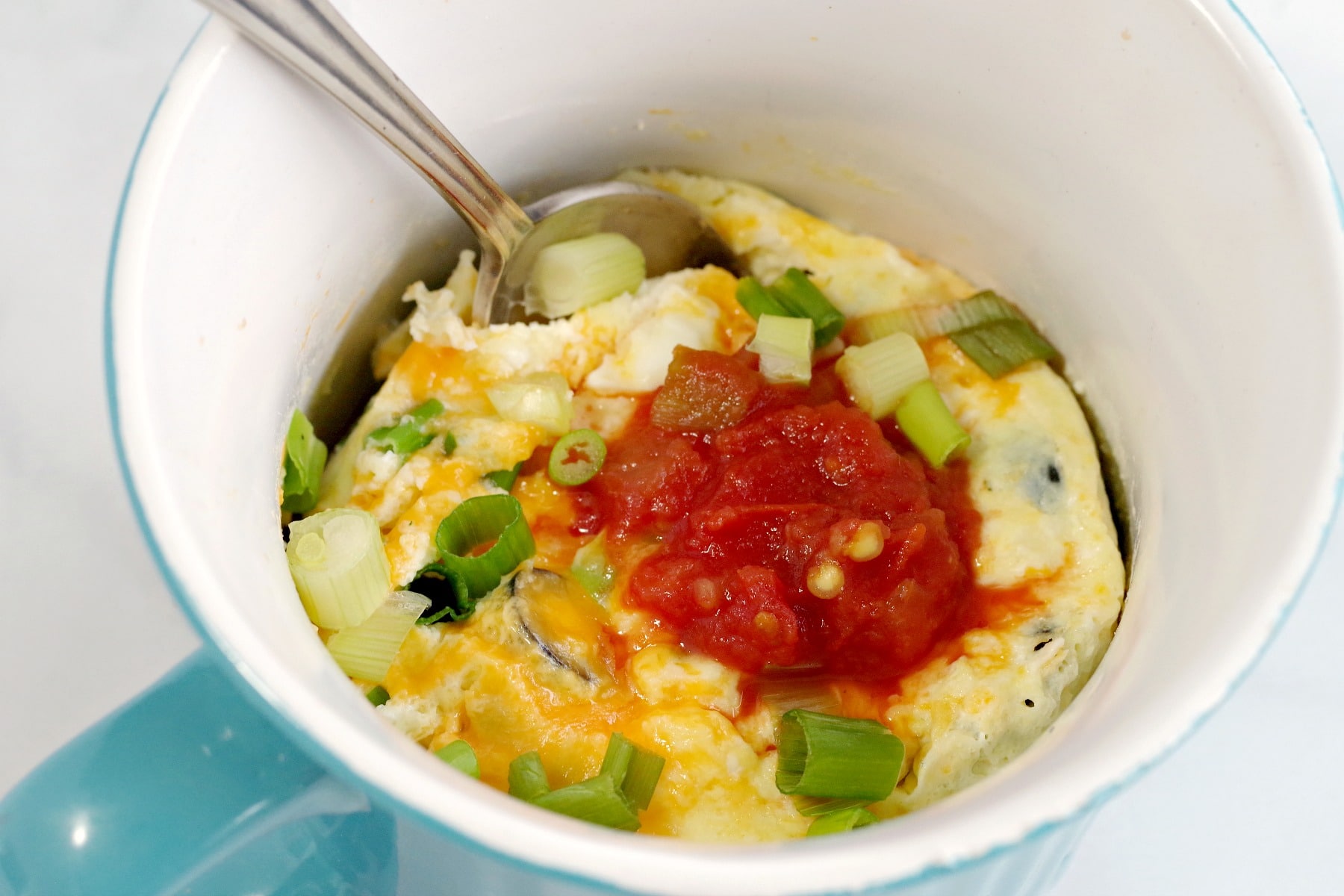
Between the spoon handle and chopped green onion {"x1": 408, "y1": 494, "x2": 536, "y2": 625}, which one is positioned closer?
the spoon handle

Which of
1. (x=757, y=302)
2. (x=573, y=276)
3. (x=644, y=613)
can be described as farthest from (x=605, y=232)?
(x=644, y=613)

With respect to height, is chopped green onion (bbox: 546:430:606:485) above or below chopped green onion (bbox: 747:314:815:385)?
below

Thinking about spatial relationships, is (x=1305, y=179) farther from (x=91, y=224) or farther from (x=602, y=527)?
(x=91, y=224)

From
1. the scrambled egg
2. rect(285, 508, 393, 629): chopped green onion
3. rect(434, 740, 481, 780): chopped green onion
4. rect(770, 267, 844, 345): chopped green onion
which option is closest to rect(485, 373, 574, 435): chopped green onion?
the scrambled egg

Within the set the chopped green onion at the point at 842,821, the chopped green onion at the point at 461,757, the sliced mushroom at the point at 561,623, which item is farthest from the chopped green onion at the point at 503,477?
the chopped green onion at the point at 842,821

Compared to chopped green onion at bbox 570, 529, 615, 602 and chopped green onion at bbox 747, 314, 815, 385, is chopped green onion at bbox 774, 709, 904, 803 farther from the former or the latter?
chopped green onion at bbox 747, 314, 815, 385

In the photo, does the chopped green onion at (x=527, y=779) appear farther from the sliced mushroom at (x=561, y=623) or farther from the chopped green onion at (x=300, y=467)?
the chopped green onion at (x=300, y=467)

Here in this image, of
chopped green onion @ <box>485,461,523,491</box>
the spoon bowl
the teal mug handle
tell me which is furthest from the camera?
the spoon bowl
